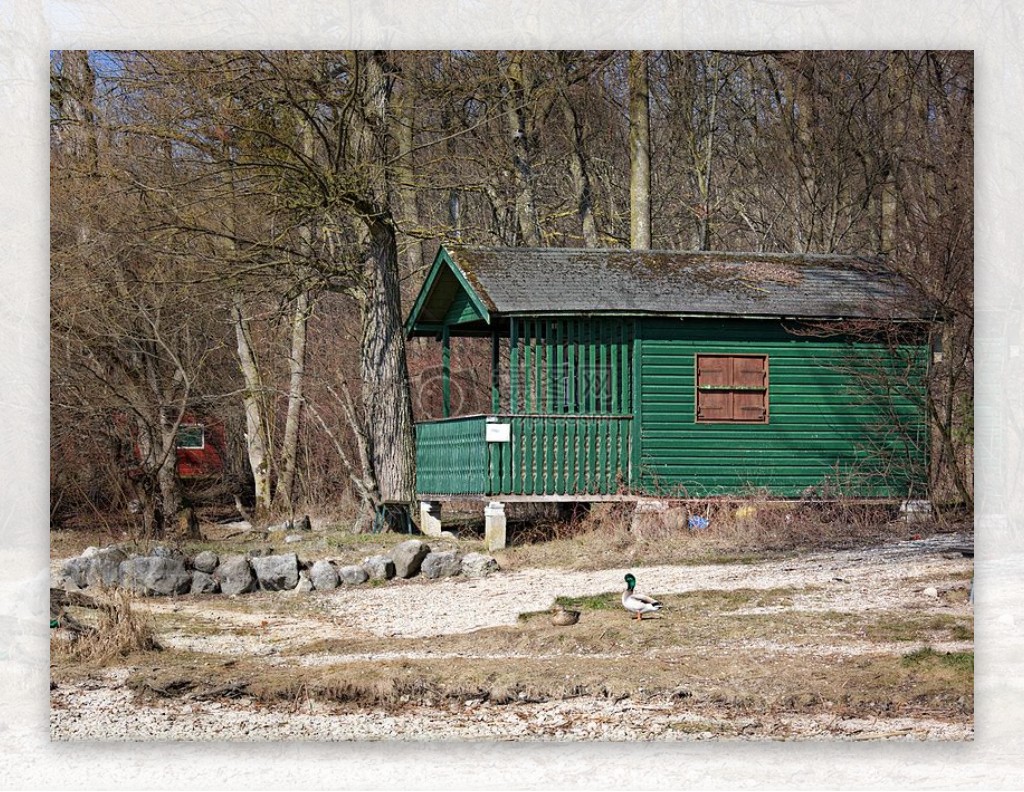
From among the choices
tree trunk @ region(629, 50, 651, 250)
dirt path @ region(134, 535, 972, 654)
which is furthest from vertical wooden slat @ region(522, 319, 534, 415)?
tree trunk @ region(629, 50, 651, 250)

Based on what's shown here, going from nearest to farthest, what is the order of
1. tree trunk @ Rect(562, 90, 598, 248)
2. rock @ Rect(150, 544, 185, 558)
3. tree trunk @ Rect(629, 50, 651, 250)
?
rock @ Rect(150, 544, 185, 558), tree trunk @ Rect(629, 50, 651, 250), tree trunk @ Rect(562, 90, 598, 248)

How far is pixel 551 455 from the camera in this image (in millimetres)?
15500

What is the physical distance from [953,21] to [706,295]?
3709 millimetres

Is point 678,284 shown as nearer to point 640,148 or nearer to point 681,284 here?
point 681,284

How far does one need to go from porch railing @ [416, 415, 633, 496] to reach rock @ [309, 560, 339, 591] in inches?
85.2

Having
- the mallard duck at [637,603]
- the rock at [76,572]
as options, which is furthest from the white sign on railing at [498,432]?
the mallard duck at [637,603]

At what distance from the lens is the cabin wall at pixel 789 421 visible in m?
15.7

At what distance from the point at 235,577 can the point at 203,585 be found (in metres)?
0.30

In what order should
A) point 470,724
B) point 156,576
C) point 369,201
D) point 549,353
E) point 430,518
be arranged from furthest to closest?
point 430,518, point 369,201, point 549,353, point 156,576, point 470,724

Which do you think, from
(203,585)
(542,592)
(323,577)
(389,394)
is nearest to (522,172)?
(389,394)

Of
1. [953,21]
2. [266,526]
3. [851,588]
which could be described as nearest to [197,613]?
[851,588]

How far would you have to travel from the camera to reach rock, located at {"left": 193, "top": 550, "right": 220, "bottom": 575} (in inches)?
555

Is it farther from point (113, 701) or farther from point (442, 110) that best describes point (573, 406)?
point (113, 701)

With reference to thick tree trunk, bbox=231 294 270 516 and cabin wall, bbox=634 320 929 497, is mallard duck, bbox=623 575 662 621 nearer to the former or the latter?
cabin wall, bbox=634 320 929 497
